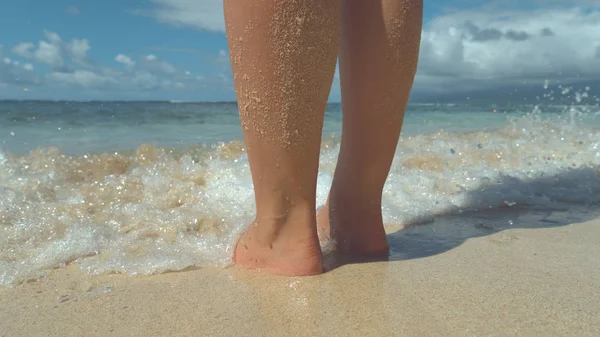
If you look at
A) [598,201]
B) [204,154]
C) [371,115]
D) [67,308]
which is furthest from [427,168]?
[67,308]

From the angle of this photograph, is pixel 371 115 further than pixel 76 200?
No

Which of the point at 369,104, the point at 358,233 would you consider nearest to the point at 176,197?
the point at 358,233

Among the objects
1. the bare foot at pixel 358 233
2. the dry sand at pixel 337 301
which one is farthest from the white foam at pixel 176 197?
the bare foot at pixel 358 233

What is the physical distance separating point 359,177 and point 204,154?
7.39 ft

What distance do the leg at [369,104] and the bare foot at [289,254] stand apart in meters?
0.18

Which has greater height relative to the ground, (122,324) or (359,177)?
(359,177)

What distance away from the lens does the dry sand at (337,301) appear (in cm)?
85

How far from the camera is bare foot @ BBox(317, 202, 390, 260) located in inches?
47.7

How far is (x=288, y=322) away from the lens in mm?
862

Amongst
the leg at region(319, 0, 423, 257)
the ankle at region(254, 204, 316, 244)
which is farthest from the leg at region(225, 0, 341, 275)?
the leg at region(319, 0, 423, 257)

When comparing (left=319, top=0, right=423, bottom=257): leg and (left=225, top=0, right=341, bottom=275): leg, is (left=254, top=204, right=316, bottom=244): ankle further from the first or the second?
(left=319, top=0, right=423, bottom=257): leg

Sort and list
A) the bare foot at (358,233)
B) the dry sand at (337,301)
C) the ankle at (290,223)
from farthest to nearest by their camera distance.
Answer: the bare foot at (358,233) → the ankle at (290,223) → the dry sand at (337,301)

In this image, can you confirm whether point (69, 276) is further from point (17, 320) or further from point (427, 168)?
point (427, 168)

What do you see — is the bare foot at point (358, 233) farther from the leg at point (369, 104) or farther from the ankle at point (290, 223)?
the ankle at point (290, 223)
